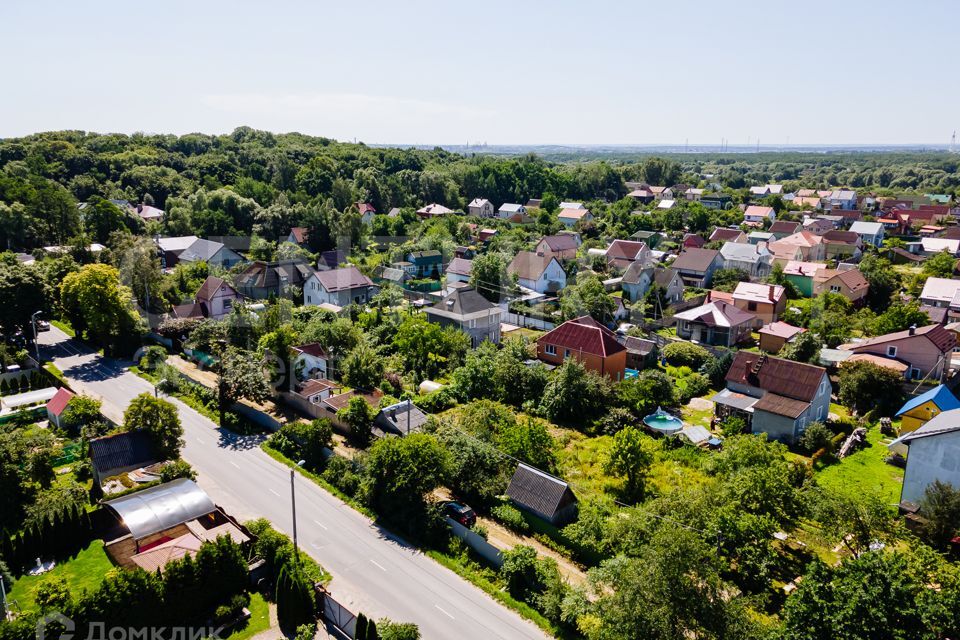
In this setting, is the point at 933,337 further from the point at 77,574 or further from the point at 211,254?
the point at 211,254

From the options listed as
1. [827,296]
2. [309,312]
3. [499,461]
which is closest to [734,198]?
[827,296]

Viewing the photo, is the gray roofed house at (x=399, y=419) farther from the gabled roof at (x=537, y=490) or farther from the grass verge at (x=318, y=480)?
the gabled roof at (x=537, y=490)

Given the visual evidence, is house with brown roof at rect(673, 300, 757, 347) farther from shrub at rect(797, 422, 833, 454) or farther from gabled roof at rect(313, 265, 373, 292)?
gabled roof at rect(313, 265, 373, 292)

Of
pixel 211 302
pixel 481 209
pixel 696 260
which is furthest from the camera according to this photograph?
pixel 481 209

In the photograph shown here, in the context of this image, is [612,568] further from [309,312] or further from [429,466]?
[309,312]

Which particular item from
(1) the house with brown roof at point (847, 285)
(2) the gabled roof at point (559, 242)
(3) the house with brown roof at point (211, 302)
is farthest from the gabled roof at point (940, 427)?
(2) the gabled roof at point (559, 242)

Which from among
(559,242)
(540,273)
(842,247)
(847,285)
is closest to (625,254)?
(559,242)

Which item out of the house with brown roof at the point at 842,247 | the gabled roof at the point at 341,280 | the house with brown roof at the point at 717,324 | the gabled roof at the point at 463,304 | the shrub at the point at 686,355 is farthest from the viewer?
the house with brown roof at the point at 842,247
